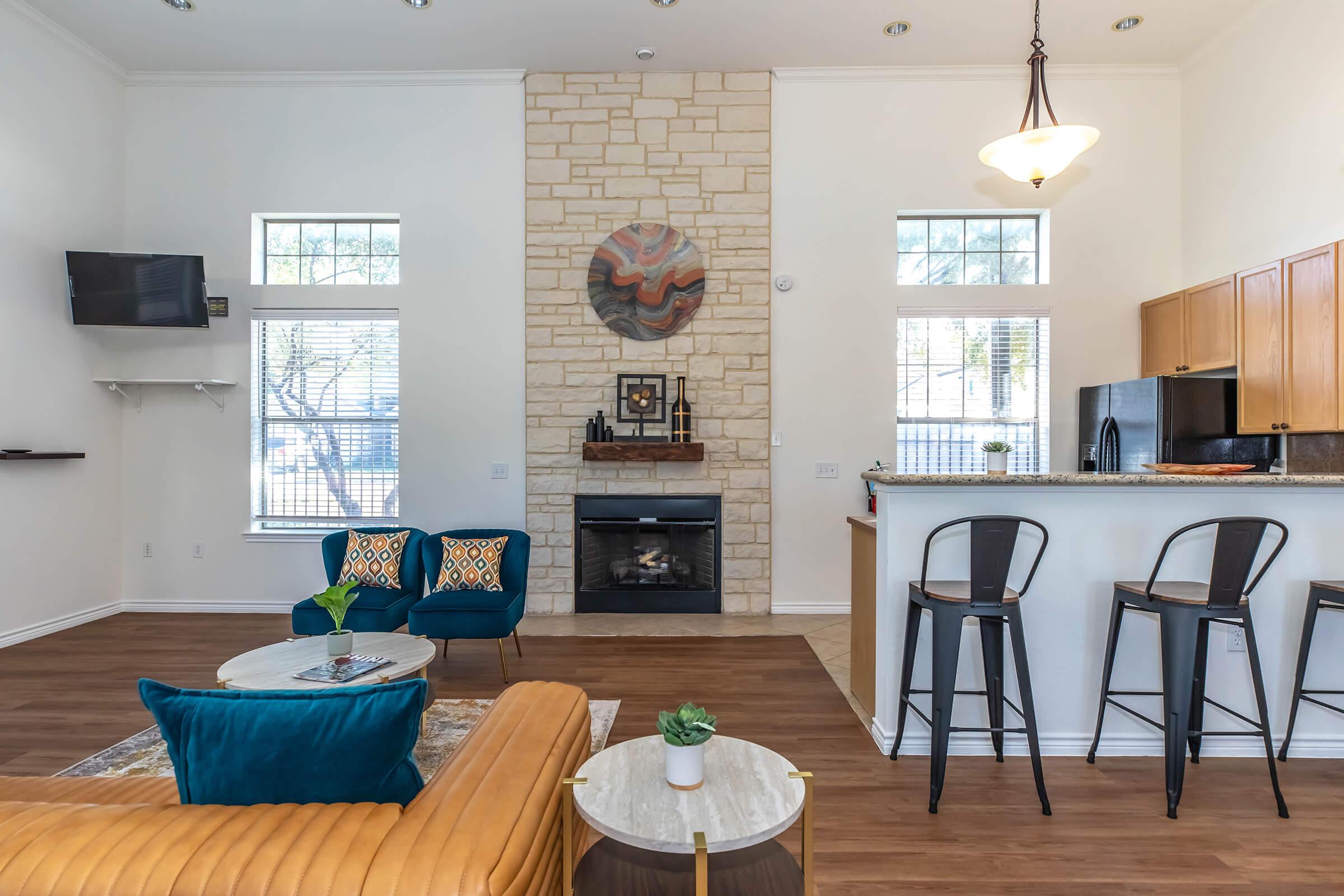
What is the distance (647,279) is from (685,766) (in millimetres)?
4041

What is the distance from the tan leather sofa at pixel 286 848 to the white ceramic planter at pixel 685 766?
31 centimetres

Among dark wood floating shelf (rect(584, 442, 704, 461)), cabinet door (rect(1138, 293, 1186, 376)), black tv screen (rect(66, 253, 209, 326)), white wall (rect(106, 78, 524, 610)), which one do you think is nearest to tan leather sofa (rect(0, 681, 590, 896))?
dark wood floating shelf (rect(584, 442, 704, 461))

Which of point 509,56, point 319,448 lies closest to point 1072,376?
point 509,56

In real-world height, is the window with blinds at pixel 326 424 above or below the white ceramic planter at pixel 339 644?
above

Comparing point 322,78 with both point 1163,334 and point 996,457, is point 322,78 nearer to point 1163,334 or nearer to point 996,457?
point 996,457

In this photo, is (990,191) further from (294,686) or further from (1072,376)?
(294,686)

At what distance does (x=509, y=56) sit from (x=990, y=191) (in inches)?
144

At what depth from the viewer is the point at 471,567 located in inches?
156

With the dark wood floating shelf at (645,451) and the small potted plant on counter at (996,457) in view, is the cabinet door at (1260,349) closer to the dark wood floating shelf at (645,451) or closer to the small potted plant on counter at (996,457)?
the small potted plant on counter at (996,457)

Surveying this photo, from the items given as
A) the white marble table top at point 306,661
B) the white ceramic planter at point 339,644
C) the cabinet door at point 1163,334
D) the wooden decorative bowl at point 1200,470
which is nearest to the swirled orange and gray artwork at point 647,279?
the white marble table top at point 306,661

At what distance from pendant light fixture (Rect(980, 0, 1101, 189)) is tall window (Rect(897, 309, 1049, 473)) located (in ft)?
6.21

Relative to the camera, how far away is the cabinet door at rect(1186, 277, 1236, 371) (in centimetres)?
409

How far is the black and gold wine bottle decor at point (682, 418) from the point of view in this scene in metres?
4.93

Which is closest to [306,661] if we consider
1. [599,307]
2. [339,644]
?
[339,644]
